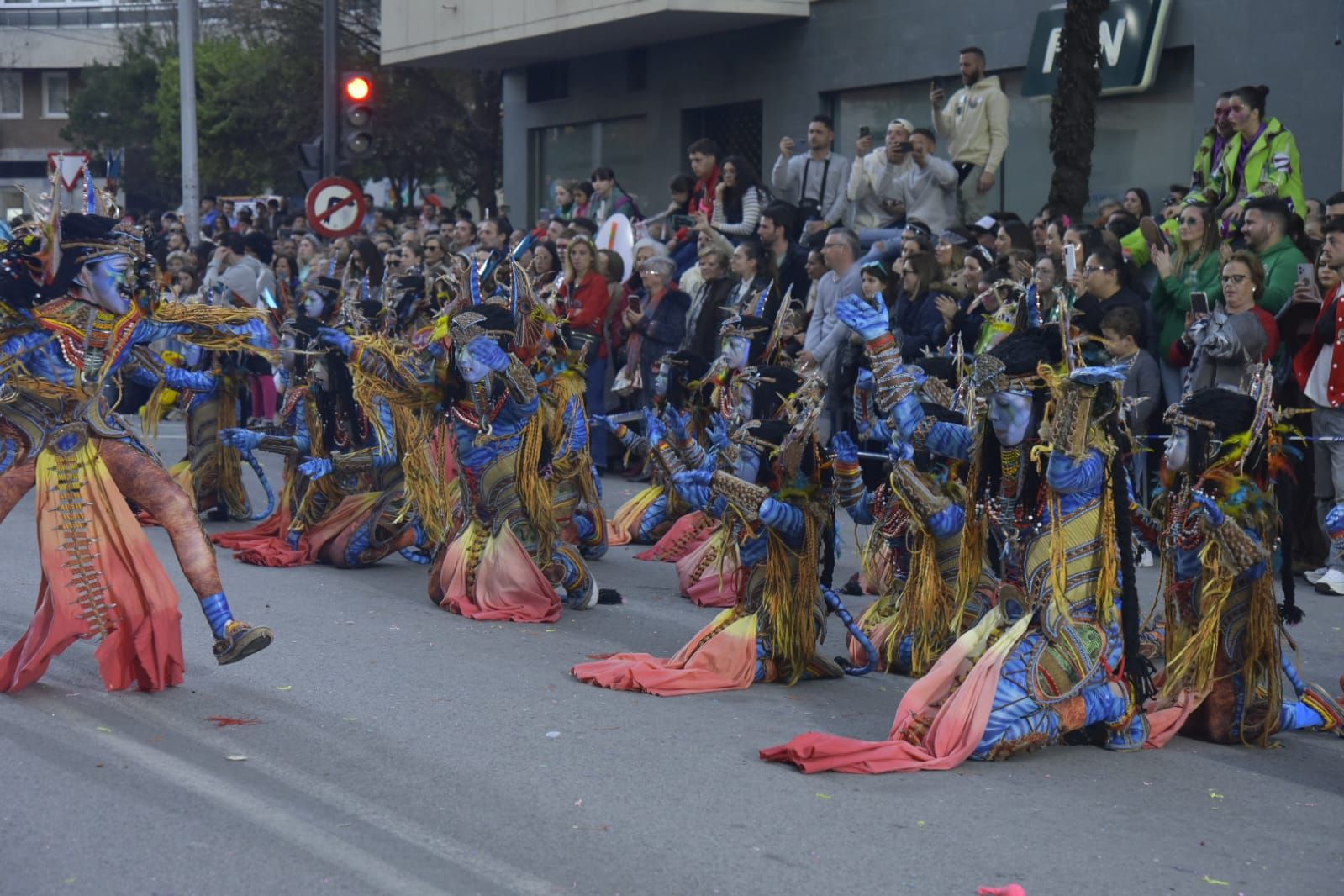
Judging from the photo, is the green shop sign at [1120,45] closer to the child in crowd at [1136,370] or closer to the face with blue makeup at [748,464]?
the child in crowd at [1136,370]

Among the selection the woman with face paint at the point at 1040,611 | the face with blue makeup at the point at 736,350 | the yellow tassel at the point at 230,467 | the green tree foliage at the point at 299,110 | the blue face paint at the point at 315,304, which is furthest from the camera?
the green tree foliage at the point at 299,110

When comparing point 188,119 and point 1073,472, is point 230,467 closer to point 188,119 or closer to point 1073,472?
point 1073,472

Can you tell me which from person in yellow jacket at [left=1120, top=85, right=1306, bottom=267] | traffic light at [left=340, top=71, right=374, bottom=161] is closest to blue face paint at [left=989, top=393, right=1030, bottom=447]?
person in yellow jacket at [left=1120, top=85, right=1306, bottom=267]

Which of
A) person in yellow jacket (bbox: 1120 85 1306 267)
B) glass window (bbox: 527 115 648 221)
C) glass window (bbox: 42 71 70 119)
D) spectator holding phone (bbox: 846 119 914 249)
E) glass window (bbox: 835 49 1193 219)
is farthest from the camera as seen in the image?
glass window (bbox: 42 71 70 119)

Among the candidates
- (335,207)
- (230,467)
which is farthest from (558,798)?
(335,207)

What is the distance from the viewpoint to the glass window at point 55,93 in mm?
56938

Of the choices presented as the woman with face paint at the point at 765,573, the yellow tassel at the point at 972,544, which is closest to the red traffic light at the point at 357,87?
the woman with face paint at the point at 765,573

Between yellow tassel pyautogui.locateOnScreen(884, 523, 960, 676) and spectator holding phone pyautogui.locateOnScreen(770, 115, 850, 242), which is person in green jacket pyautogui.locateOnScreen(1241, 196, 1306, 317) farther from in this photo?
spectator holding phone pyautogui.locateOnScreen(770, 115, 850, 242)

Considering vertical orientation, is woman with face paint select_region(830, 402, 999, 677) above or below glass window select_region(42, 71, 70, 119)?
below

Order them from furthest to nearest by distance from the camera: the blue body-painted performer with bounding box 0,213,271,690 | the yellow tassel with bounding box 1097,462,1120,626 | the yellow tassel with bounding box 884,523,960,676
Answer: the yellow tassel with bounding box 884,523,960,676
the blue body-painted performer with bounding box 0,213,271,690
the yellow tassel with bounding box 1097,462,1120,626

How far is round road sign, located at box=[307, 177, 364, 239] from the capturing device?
53.3 feet

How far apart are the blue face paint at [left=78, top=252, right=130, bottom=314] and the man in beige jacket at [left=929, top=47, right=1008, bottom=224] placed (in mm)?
8029

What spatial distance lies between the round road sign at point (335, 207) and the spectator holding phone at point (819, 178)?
4445mm

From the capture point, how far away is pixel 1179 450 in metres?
5.91
